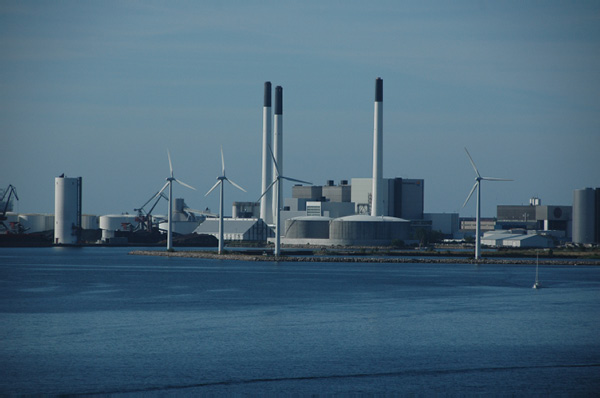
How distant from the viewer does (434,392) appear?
70.1 feet

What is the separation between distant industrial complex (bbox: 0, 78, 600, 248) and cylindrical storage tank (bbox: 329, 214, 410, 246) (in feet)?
0.50

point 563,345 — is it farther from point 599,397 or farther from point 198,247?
point 198,247

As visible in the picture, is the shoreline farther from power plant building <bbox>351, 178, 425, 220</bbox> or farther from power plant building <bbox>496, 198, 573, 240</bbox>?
power plant building <bbox>496, 198, 573, 240</bbox>

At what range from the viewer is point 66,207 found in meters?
128

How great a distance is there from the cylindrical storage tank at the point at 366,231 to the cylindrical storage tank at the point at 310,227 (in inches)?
154

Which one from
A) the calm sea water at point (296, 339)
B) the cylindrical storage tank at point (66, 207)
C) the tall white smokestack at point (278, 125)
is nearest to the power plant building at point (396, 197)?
the tall white smokestack at point (278, 125)

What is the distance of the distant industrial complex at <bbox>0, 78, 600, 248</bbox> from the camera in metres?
128

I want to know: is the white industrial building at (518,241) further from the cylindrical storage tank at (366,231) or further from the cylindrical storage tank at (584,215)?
the cylindrical storage tank at (366,231)

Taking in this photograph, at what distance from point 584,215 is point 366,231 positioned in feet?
137

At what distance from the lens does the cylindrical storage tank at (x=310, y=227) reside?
134 meters

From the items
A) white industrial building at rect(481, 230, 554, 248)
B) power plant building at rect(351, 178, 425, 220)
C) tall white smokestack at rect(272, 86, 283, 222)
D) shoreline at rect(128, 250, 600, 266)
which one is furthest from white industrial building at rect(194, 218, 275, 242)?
shoreline at rect(128, 250, 600, 266)

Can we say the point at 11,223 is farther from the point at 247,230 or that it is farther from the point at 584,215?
the point at 584,215

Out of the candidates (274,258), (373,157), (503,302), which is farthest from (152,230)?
(503,302)

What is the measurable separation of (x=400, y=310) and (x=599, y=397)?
19.9 metres
